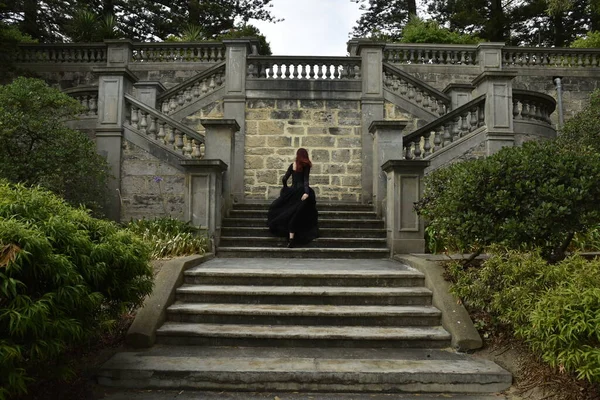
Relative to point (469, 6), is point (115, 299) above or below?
below

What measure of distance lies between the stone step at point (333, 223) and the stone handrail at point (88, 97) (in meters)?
3.95

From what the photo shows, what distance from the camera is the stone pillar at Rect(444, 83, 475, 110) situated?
1219 centimetres

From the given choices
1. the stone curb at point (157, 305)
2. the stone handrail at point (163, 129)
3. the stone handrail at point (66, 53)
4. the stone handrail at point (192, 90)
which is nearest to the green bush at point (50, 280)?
the stone curb at point (157, 305)

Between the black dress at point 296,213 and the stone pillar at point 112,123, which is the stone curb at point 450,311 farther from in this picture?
the stone pillar at point 112,123

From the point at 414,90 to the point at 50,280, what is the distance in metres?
10.6

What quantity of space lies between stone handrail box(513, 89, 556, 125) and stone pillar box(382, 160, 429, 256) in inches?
167

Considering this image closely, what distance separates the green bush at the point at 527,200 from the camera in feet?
16.7

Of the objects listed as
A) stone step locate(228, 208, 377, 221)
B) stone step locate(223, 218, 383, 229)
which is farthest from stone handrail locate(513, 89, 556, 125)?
stone step locate(223, 218, 383, 229)

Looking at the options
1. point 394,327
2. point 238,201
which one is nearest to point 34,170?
point 238,201

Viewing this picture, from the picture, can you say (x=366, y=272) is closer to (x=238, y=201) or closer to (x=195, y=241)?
(x=195, y=241)

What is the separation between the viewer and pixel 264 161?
11.5 metres

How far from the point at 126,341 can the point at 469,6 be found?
78.3 ft

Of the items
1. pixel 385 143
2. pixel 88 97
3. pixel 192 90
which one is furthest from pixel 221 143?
pixel 192 90

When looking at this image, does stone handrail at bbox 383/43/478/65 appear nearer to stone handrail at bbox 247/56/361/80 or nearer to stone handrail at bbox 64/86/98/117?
stone handrail at bbox 247/56/361/80
